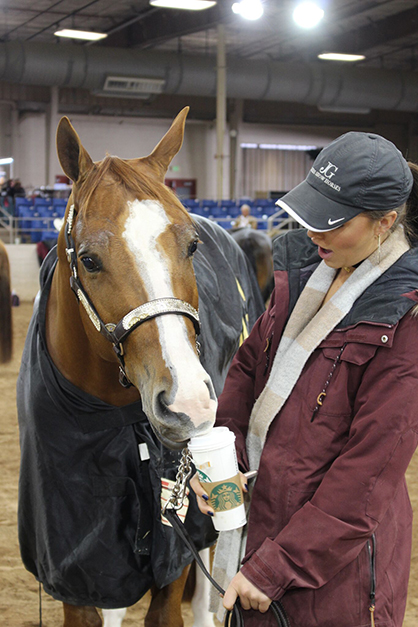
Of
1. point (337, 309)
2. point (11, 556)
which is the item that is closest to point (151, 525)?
point (337, 309)

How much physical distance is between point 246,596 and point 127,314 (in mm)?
600

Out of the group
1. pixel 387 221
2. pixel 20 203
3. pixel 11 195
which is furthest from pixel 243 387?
pixel 11 195

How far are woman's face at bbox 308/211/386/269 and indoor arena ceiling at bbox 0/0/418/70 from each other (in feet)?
41.6

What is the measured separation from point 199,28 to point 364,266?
46.6 feet

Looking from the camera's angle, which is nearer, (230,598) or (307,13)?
(230,598)

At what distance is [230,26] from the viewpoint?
15.5 m

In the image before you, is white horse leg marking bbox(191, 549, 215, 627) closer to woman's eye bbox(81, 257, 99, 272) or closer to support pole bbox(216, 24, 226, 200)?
woman's eye bbox(81, 257, 99, 272)

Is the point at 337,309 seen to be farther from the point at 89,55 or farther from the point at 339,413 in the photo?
the point at 89,55

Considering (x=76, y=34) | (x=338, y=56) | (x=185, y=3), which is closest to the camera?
(x=185, y=3)

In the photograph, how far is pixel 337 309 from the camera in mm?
1261

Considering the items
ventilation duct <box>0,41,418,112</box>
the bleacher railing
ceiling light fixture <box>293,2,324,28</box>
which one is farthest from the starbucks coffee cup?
ventilation duct <box>0,41,418,112</box>

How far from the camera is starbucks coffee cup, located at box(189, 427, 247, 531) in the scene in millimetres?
1271

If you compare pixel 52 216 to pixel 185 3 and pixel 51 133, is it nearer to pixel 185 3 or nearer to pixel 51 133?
pixel 185 3

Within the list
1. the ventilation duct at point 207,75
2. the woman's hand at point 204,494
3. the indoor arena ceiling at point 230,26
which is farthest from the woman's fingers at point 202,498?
the ventilation duct at point 207,75
